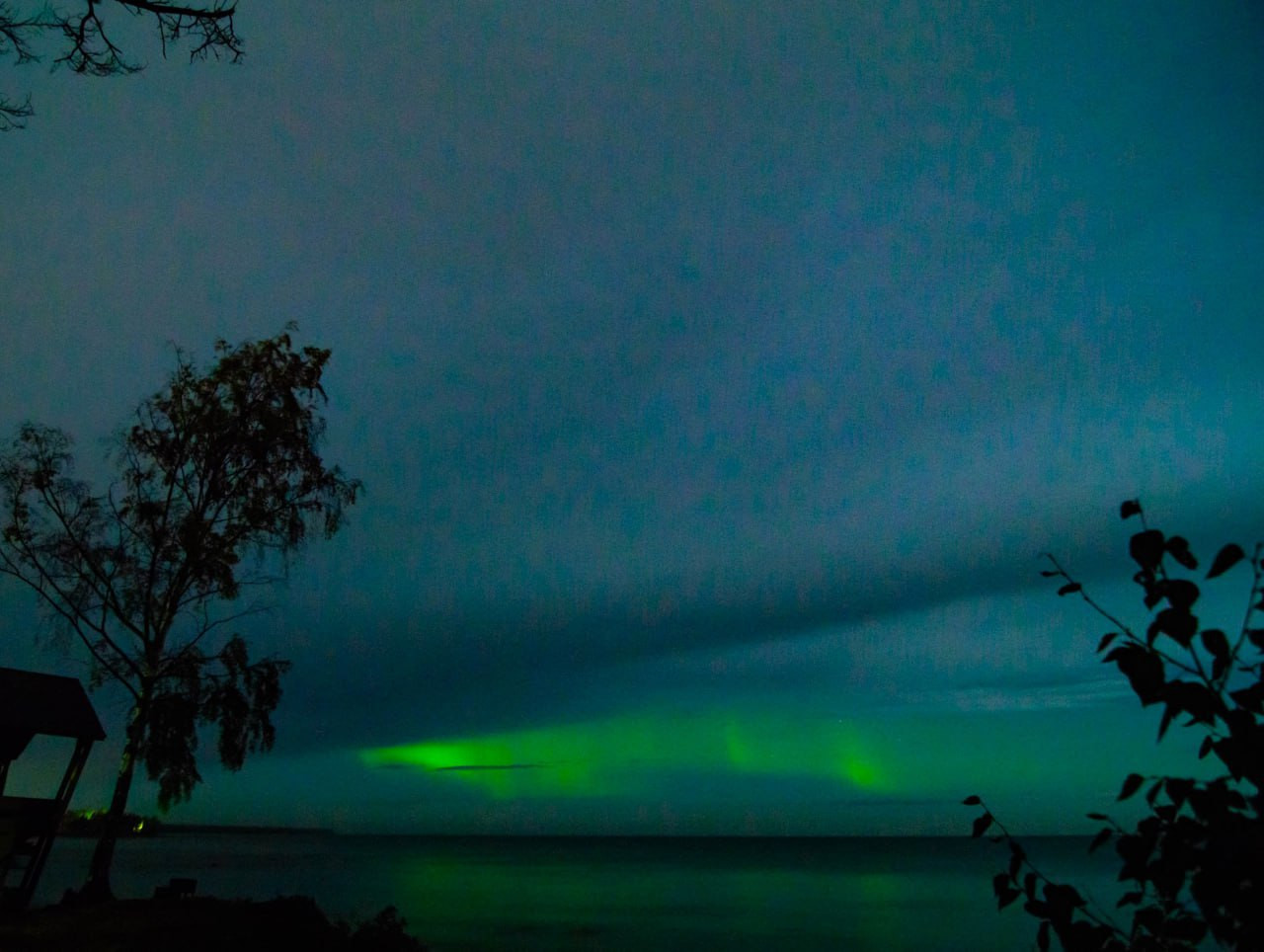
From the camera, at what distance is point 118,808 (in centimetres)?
2258

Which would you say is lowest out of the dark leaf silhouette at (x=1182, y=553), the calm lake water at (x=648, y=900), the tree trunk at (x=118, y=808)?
the calm lake water at (x=648, y=900)

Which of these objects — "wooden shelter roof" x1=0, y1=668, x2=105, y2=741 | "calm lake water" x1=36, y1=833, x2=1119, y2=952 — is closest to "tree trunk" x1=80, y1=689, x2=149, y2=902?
"wooden shelter roof" x1=0, y1=668, x2=105, y2=741

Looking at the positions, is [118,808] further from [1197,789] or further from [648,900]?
[648,900]

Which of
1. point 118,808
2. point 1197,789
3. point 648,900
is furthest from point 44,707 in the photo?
point 648,900

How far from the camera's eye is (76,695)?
867 inches

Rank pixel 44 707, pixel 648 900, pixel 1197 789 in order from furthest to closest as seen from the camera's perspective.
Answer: pixel 648 900 < pixel 44 707 < pixel 1197 789

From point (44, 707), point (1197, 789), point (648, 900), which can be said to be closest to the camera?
point (1197, 789)

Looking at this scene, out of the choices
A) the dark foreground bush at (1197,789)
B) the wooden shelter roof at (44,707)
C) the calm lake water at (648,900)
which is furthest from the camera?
the calm lake water at (648,900)

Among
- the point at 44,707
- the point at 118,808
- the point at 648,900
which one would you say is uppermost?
the point at 44,707

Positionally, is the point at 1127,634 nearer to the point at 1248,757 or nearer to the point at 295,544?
the point at 1248,757

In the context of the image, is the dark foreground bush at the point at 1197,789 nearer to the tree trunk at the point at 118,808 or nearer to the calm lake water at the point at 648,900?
the tree trunk at the point at 118,808

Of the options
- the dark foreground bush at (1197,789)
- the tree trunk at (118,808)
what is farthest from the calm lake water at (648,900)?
the dark foreground bush at (1197,789)

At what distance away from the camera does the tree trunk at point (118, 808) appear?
2188cm

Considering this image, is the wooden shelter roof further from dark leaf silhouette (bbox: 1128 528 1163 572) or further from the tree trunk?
dark leaf silhouette (bbox: 1128 528 1163 572)
